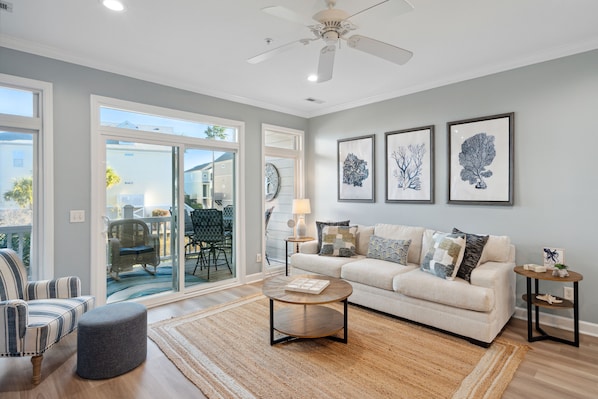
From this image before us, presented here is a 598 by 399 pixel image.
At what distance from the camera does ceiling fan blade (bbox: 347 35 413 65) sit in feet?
7.33

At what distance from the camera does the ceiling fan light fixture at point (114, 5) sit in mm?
2289

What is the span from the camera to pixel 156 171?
388 centimetres

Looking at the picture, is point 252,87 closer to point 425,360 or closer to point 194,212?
point 194,212

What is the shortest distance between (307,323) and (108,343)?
1585 millimetres

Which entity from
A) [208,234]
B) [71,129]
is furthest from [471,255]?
[71,129]

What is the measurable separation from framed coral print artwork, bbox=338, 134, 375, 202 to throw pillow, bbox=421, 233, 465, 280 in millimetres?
1504

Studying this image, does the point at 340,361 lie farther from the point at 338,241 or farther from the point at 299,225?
the point at 299,225

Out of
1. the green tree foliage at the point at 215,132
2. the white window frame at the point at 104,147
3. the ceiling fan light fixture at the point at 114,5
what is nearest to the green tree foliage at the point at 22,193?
the white window frame at the point at 104,147

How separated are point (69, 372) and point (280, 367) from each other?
5.17 ft

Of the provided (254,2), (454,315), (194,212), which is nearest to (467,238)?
(454,315)

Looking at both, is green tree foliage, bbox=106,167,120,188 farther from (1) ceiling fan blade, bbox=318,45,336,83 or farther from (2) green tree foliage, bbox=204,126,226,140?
(1) ceiling fan blade, bbox=318,45,336,83

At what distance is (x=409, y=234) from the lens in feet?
13.0

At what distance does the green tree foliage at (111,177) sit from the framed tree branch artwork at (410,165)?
3.45m

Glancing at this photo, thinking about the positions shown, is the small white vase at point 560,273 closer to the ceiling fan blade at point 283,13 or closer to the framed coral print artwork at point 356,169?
the framed coral print artwork at point 356,169
